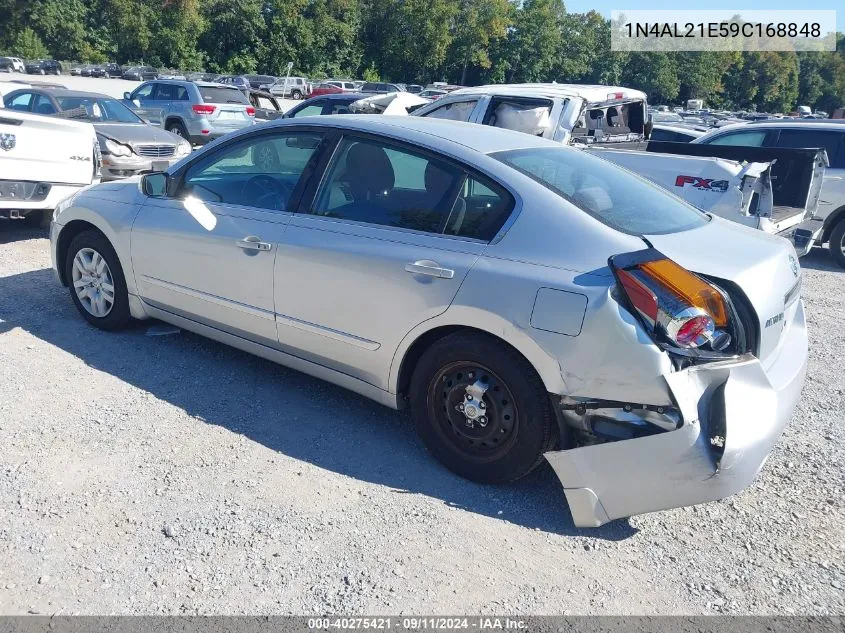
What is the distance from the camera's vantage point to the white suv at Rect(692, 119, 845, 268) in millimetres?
8898

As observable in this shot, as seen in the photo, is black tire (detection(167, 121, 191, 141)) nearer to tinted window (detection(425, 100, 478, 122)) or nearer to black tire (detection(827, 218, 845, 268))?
tinted window (detection(425, 100, 478, 122))

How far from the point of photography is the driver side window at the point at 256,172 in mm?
4164

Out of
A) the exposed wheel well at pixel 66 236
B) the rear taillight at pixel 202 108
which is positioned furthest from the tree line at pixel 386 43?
the exposed wheel well at pixel 66 236

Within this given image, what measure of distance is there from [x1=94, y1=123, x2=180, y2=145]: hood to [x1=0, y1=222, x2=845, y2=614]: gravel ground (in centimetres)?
728

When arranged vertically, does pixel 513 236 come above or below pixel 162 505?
above

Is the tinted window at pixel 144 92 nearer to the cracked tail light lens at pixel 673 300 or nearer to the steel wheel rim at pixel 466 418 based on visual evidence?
A: the steel wheel rim at pixel 466 418

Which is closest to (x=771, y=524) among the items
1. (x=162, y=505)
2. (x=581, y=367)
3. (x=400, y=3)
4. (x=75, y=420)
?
(x=581, y=367)

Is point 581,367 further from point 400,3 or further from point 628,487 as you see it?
point 400,3

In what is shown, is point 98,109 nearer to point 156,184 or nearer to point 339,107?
point 339,107

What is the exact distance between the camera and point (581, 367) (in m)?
3.00

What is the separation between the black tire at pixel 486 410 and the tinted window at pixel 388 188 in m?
0.64

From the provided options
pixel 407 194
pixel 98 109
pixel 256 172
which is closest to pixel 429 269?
pixel 407 194

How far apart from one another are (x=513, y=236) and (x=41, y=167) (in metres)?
5.85

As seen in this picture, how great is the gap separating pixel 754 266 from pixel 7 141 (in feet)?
22.0
